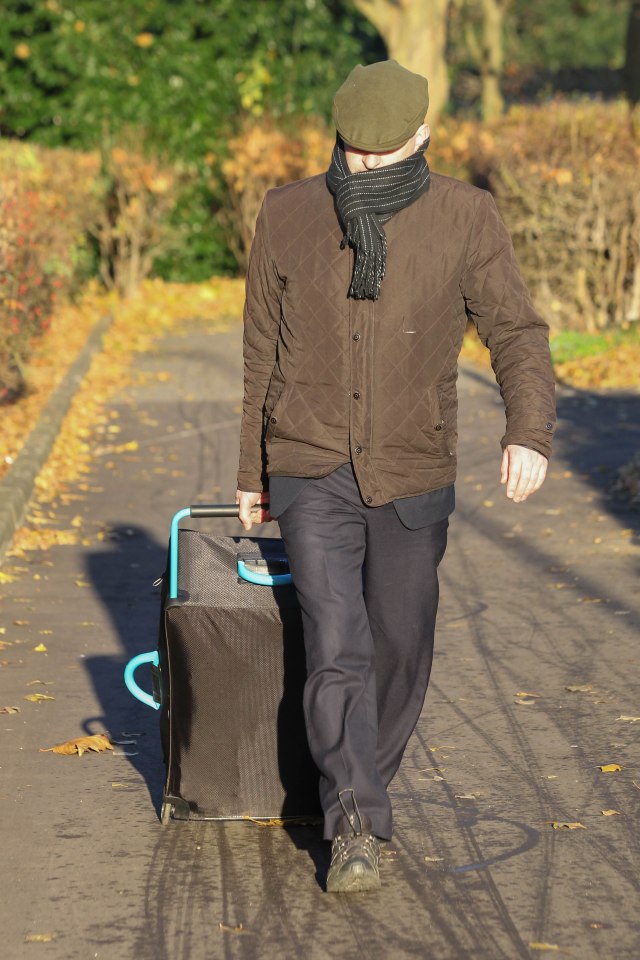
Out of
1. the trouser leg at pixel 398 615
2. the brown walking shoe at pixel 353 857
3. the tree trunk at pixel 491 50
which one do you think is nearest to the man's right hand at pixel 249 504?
the trouser leg at pixel 398 615

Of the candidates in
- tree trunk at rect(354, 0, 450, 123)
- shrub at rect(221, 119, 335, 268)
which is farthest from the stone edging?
tree trunk at rect(354, 0, 450, 123)

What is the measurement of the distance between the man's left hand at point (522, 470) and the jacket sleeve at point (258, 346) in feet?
2.32

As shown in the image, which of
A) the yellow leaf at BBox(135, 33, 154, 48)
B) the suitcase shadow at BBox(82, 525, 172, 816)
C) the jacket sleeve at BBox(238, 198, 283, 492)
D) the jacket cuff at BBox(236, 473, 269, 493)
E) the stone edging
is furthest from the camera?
the yellow leaf at BBox(135, 33, 154, 48)

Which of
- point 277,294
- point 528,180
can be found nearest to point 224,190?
point 528,180

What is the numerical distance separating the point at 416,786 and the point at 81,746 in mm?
1165

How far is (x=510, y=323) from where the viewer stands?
4.16m

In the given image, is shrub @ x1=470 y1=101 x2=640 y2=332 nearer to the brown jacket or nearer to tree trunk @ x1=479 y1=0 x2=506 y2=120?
the brown jacket

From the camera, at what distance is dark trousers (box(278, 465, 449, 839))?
406 cm

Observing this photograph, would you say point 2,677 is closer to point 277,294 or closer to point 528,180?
point 277,294

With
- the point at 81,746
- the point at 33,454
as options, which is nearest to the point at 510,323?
the point at 81,746

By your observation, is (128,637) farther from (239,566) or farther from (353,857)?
(353,857)

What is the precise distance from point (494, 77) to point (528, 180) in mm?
24972

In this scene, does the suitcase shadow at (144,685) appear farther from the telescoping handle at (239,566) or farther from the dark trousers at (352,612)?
the dark trousers at (352,612)

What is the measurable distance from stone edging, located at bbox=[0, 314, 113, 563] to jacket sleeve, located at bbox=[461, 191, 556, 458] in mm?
4550
